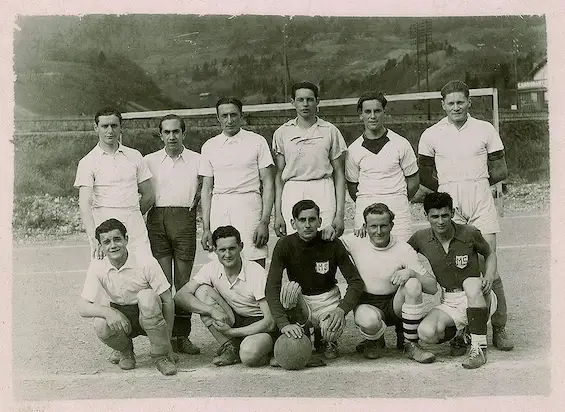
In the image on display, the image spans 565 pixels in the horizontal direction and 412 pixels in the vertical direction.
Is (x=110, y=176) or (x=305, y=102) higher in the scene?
(x=305, y=102)

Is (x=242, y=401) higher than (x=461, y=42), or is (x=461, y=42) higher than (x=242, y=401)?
(x=461, y=42)

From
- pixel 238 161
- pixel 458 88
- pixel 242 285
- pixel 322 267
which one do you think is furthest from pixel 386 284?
pixel 458 88

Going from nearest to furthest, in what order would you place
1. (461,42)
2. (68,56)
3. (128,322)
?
(128,322)
(68,56)
(461,42)

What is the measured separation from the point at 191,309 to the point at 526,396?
1924 mm

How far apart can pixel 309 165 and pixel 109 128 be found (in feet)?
4.23

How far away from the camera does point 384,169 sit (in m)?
4.08

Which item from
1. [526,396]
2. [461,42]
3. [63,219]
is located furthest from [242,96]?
[526,396]

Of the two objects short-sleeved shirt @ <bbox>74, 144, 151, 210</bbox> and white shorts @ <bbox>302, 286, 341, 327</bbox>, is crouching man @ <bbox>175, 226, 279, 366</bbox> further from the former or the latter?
short-sleeved shirt @ <bbox>74, 144, 151, 210</bbox>

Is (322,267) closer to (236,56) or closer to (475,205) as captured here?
(475,205)

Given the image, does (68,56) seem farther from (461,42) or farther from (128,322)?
(461,42)

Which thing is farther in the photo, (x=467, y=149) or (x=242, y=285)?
(x=467, y=149)

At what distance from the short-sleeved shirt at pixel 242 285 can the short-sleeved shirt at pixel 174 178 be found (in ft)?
2.01

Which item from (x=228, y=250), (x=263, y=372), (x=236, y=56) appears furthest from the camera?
(x=236, y=56)

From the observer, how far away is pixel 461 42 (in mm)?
5738
